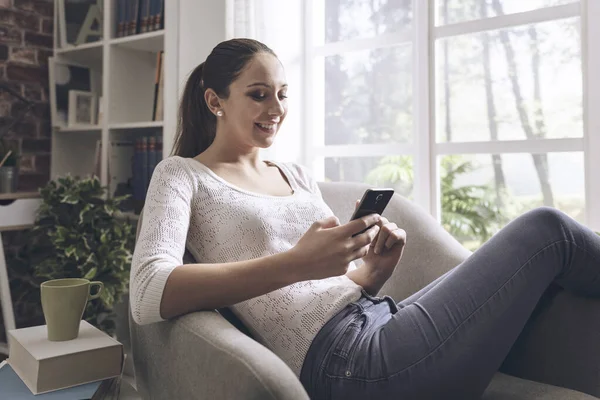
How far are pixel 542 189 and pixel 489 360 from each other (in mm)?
1251

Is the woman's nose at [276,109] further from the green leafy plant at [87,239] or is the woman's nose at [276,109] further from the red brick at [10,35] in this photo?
the red brick at [10,35]

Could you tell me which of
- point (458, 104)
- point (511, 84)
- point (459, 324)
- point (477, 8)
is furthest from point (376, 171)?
point (459, 324)

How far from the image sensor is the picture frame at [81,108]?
269 cm

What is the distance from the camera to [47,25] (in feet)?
9.03

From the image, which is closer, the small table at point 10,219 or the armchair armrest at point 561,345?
the armchair armrest at point 561,345

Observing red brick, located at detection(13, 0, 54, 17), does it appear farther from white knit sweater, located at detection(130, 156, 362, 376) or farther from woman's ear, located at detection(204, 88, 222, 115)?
white knit sweater, located at detection(130, 156, 362, 376)

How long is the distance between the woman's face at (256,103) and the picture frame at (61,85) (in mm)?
1698

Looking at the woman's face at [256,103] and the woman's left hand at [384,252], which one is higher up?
the woman's face at [256,103]

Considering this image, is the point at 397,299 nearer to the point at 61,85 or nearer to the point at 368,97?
the point at 368,97

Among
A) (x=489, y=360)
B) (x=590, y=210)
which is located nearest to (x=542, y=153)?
(x=590, y=210)

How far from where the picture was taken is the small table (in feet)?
7.23

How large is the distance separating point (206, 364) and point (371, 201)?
0.44 meters

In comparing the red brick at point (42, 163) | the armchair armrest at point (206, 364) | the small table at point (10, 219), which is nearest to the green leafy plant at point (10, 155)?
the small table at point (10, 219)

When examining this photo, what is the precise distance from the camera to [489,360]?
997mm
